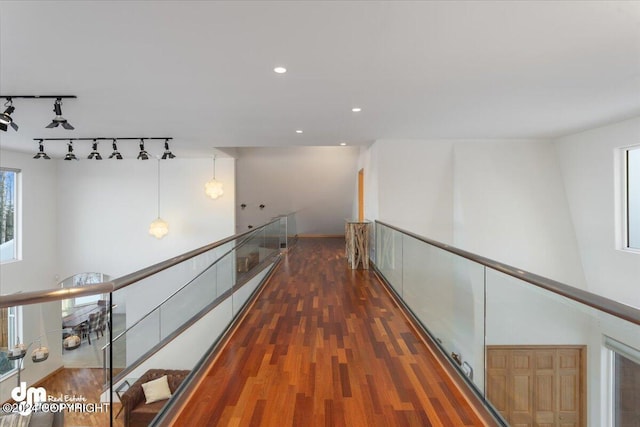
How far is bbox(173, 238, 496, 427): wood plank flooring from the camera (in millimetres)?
2164

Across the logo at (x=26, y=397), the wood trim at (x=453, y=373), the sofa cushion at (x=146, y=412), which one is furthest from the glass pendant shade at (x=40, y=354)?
the wood trim at (x=453, y=373)

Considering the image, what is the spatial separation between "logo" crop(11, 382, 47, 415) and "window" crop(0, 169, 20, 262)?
916 centimetres

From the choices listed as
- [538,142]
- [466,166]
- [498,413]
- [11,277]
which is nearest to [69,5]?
[498,413]

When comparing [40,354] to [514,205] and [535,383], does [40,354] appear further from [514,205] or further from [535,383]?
[514,205]

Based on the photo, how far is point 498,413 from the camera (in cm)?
208

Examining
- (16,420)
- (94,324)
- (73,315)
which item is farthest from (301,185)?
(16,420)

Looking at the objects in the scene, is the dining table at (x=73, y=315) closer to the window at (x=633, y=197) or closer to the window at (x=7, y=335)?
the window at (x=7, y=335)

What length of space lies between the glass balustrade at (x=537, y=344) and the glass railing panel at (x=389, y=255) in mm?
1475

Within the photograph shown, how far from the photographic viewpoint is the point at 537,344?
86.0 inches

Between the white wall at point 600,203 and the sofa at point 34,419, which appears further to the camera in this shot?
the white wall at point 600,203

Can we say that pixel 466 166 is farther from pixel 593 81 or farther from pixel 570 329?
pixel 570 329

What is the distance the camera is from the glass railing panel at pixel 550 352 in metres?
1.56

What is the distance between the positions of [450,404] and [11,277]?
34.7 ft

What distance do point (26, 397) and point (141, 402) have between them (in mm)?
795
